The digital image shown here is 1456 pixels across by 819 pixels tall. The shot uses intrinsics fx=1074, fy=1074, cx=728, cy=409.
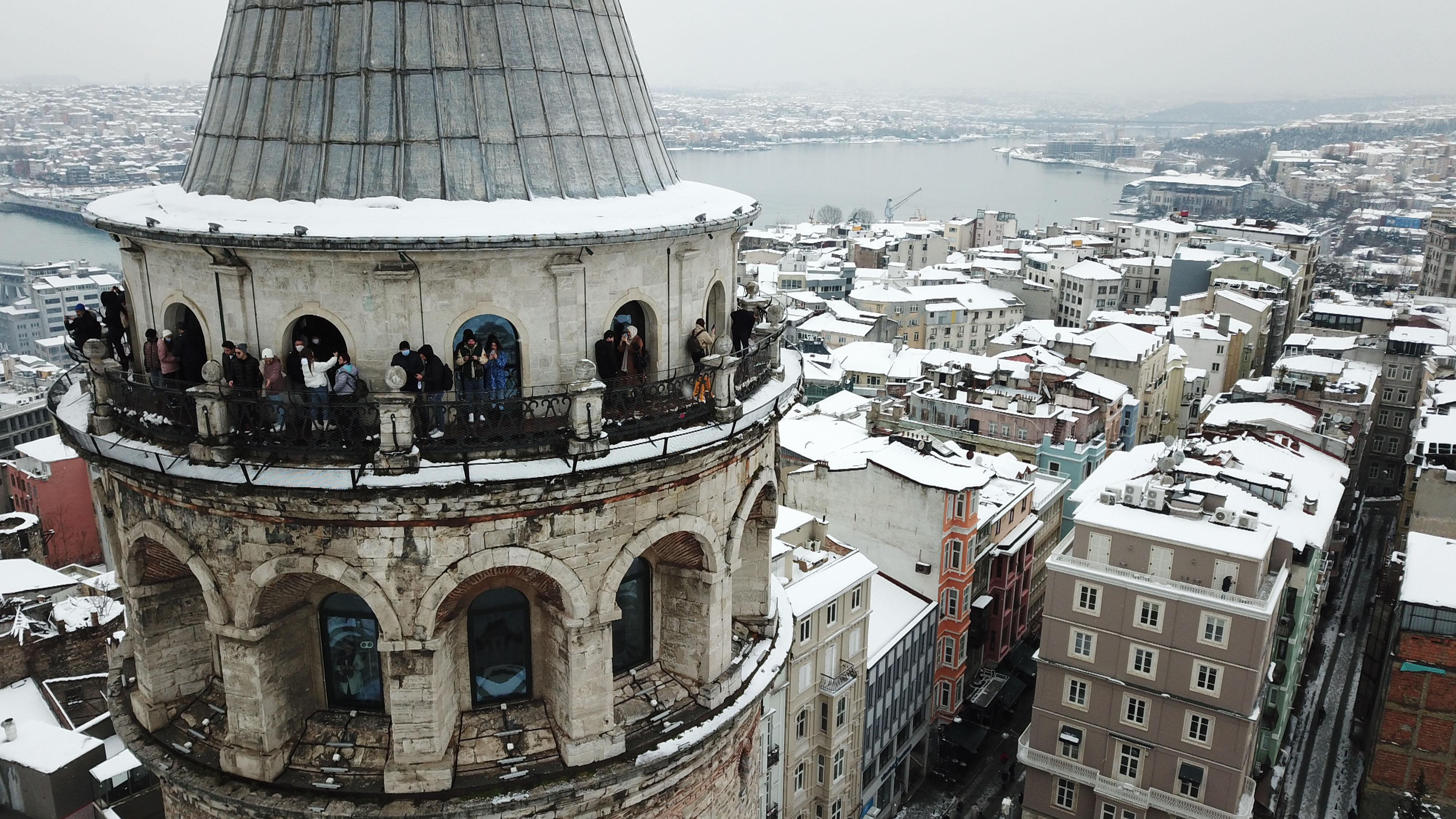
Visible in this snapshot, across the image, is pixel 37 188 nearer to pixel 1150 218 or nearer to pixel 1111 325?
pixel 1111 325

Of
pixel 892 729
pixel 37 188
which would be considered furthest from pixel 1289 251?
pixel 37 188

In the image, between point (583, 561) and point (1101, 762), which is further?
point (1101, 762)

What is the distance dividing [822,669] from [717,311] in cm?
2273

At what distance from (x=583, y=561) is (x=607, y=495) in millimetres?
669

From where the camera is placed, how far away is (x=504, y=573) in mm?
10312

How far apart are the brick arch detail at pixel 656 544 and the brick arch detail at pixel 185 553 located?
3.48m

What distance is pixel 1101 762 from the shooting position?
1318 inches

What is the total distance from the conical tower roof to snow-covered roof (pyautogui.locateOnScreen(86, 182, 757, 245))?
184 millimetres

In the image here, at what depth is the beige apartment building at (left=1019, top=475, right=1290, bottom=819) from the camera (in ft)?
99.8

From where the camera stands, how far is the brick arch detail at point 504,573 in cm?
966

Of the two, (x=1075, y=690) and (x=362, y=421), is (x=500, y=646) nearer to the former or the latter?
(x=362, y=421)

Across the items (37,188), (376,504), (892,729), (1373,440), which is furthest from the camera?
(37,188)

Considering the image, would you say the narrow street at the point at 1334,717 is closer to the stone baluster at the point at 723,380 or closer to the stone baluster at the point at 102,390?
the stone baluster at the point at 723,380

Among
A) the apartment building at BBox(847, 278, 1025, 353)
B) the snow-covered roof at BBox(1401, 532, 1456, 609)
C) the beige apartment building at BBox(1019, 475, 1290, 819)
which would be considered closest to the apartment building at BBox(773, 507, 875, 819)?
the beige apartment building at BBox(1019, 475, 1290, 819)
